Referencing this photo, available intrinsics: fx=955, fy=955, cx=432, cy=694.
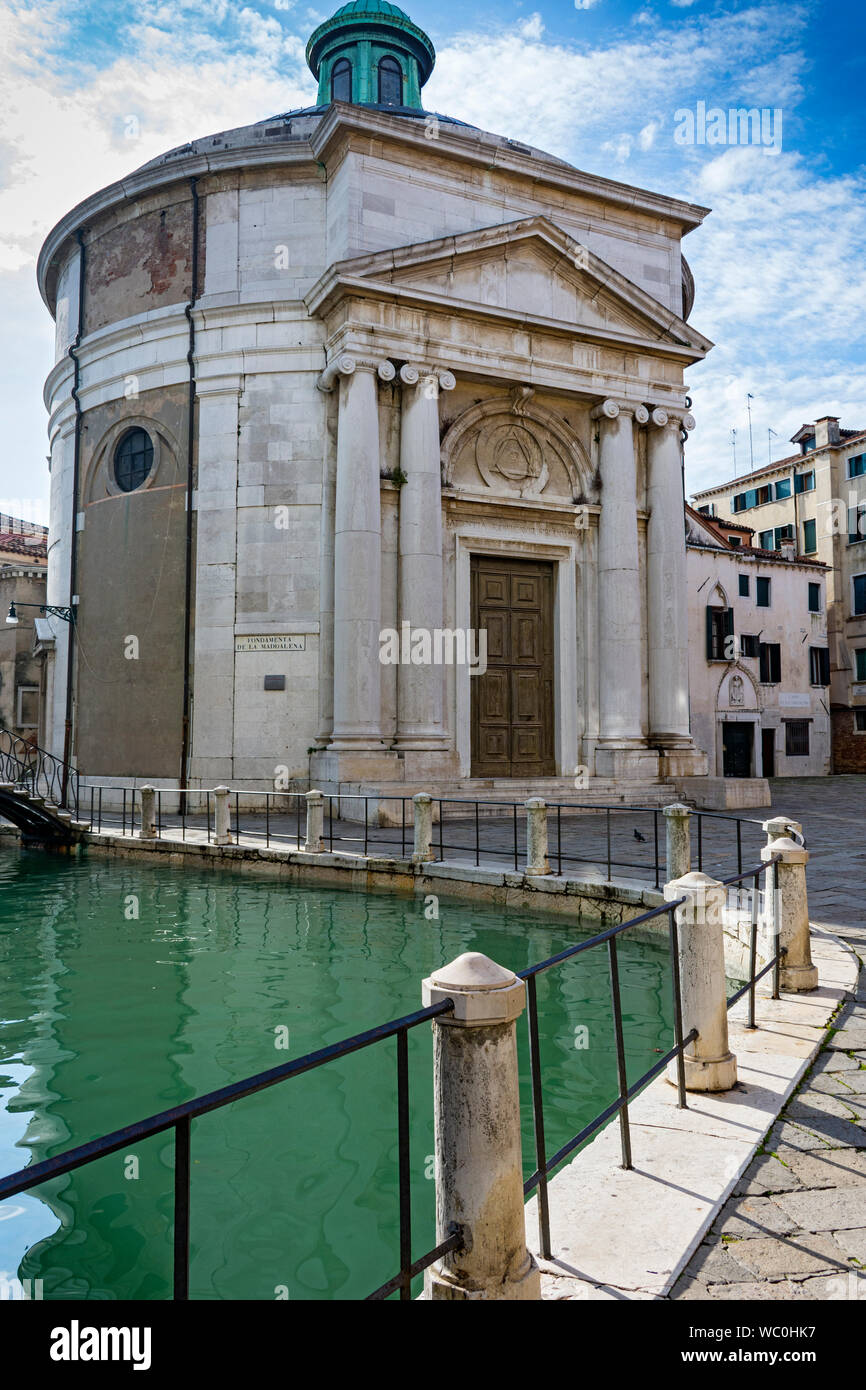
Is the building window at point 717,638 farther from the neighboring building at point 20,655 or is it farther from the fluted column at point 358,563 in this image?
the neighboring building at point 20,655

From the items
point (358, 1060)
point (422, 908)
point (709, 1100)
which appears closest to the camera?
point (709, 1100)

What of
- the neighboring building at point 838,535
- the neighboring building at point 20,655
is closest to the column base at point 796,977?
the neighboring building at point 20,655

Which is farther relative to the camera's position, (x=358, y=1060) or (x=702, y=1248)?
(x=358, y=1060)

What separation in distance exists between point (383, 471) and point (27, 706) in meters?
15.7

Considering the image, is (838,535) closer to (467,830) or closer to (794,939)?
(467,830)

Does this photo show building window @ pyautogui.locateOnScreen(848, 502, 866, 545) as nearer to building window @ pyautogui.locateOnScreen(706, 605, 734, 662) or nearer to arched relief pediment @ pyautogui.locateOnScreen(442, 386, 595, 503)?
building window @ pyautogui.locateOnScreen(706, 605, 734, 662)

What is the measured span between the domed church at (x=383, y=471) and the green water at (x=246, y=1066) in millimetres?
7034

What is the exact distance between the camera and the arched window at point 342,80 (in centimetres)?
2470

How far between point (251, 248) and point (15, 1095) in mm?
17417

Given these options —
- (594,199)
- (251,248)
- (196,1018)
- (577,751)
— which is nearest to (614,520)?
(577,751)

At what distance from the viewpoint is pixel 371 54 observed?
24.4m
